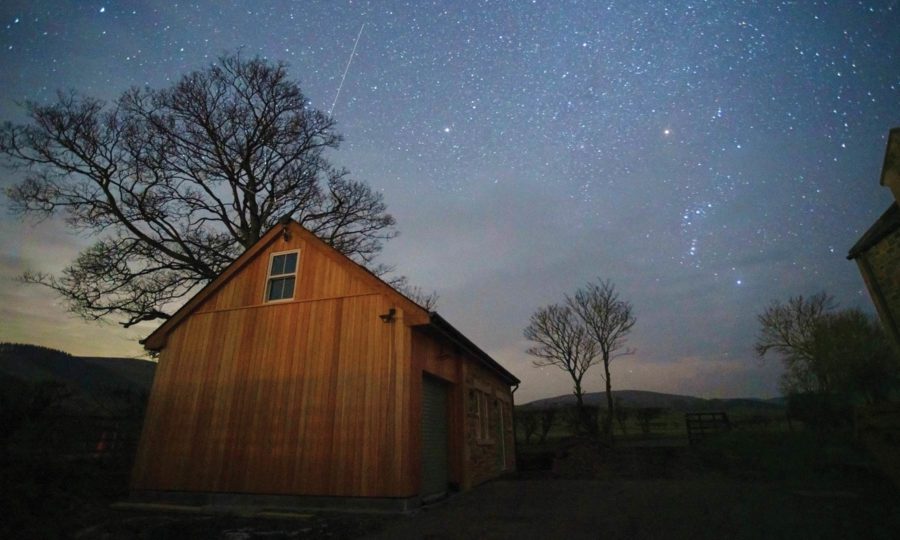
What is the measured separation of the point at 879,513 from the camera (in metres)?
6.68

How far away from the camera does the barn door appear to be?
9.66m

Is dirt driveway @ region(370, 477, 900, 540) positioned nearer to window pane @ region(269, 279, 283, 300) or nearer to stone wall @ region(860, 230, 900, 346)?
window pane @ region(269, 279, 283, 300)

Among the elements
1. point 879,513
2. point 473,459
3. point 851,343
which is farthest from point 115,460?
point 851,343

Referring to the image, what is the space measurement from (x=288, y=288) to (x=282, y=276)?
0.41m

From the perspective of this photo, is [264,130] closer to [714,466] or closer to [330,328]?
[330,328]

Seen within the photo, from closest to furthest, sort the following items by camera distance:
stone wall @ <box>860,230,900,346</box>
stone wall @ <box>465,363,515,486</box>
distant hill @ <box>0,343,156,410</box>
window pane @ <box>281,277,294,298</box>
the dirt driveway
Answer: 1. the dirt driveway
2. window pane @ <box>281,277,294,298</box>
3. stone wall @ <box>465,363,515,486</box>
4. stone wall @ <box>860,230,900,346</box>
5. distant hill @ <box>0,343,156,410</box>

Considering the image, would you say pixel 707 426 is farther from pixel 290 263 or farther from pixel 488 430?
pixel 290 263

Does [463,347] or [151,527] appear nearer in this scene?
[151,527]

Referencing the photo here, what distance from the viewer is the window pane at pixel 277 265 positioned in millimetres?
11016

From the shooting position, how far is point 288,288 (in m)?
10.7

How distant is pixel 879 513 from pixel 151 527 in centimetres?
1221

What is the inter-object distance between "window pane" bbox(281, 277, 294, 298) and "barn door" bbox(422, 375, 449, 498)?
161 inches

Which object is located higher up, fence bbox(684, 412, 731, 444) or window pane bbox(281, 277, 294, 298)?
window pane bbox(281, 277, 294, 298)

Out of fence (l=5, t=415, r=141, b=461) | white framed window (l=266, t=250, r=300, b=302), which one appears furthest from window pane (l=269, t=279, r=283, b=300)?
fence (l=5, t=415, r=141, b=461)
